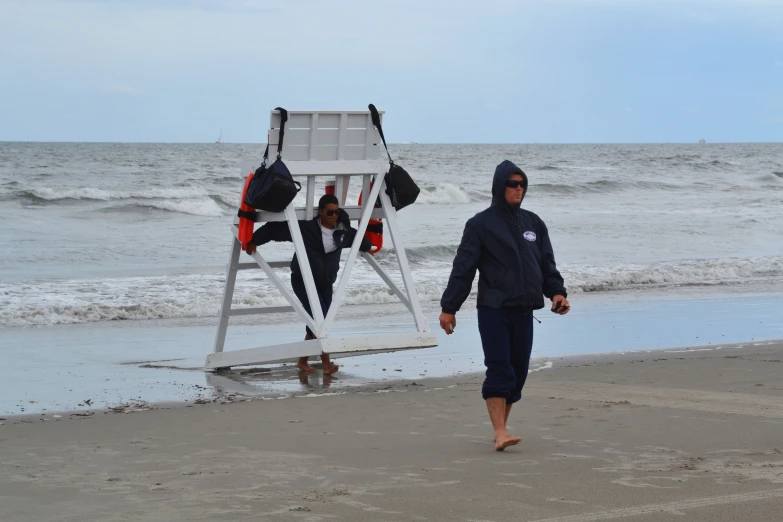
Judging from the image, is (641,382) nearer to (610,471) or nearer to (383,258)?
(610,471)

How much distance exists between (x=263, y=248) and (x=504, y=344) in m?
17.0

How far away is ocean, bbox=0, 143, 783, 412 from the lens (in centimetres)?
1330

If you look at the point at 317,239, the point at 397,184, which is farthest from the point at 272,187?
the point at 397,184

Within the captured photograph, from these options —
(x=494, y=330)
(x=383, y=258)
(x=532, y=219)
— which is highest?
(x=532, y=219)

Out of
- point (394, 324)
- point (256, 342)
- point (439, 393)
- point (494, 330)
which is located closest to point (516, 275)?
point (494, 330)

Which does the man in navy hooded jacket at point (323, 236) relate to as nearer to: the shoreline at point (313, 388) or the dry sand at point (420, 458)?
the shoreline at point (313, 388)

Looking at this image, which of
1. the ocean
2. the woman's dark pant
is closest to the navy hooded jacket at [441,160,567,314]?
the woman's dark pant

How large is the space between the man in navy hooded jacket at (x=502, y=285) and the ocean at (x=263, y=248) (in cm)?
516

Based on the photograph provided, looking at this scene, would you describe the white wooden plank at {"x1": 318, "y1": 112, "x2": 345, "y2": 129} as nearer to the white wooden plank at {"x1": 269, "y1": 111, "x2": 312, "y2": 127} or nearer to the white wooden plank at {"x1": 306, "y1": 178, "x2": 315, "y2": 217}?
the white wooden plank at {"x1": 269, "y1": 111, "x2": 312, "y2": 127}

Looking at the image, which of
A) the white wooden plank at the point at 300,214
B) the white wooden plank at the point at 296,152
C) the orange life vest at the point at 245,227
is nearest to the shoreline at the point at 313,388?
the orange life vest at the point at 245,227

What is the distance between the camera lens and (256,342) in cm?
1059

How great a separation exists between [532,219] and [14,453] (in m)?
3.09

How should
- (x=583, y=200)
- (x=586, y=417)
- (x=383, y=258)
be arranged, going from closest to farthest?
(x=586, y=417), (x=383, y=258), (x=583, y=200)

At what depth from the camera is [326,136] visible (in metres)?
8.00
